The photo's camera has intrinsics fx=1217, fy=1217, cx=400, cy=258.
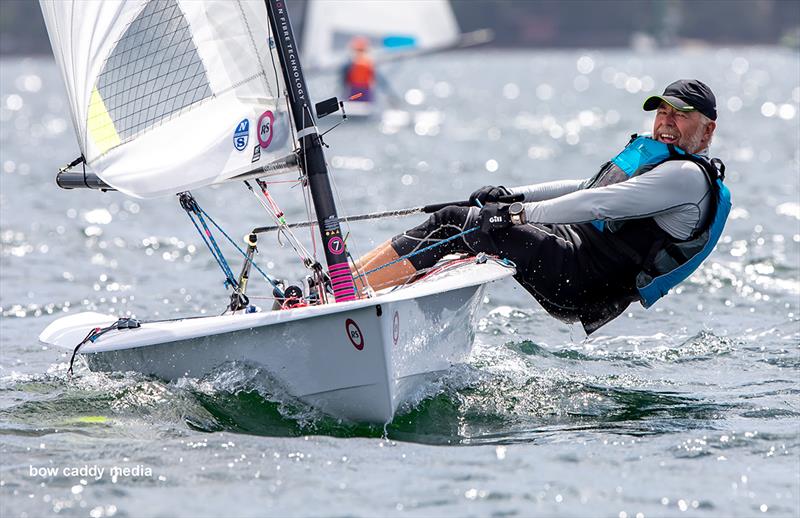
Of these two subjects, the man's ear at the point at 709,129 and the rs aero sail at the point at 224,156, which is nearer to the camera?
the rs aero sail at the point at 224,156

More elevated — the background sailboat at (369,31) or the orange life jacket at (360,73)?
the background sailboat at (369,31)

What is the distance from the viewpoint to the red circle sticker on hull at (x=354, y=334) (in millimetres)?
3932

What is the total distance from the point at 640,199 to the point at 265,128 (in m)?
1.39

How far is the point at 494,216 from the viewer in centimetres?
452

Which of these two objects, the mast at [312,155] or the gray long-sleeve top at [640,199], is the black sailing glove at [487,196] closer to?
the gray long-sleeve top at [640,199]

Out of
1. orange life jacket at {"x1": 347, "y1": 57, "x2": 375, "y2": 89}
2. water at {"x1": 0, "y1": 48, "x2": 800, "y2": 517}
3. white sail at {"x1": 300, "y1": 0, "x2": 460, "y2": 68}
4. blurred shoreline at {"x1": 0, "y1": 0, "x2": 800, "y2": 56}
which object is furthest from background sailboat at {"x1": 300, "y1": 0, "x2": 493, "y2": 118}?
blurred shoreline at {"x1": 0, "y1": 0, "x2": 800, "y2": 56}

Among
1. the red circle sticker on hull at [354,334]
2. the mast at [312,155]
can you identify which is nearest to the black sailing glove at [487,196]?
the mast at [312,155]

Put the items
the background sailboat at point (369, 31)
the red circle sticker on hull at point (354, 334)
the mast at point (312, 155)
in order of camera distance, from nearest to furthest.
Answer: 1. the red circle sticker on hull at point (354, 334)
2. the mast at point (312, 155)
3. the background sailboat at point (369, 31)

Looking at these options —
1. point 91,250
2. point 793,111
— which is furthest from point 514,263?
point 793,111

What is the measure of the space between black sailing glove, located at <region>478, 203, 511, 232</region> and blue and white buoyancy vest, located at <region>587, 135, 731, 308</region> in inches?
15.9

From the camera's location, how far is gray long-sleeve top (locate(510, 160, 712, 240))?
4.41 meters

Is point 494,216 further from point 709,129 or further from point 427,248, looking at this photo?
point 709,129

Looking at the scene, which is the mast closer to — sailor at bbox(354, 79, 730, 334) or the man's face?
sailor at bbox(354, 79, 730, 334)

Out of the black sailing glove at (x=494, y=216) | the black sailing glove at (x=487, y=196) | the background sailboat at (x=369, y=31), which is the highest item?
the background sailboat at (x=369, y=31)
